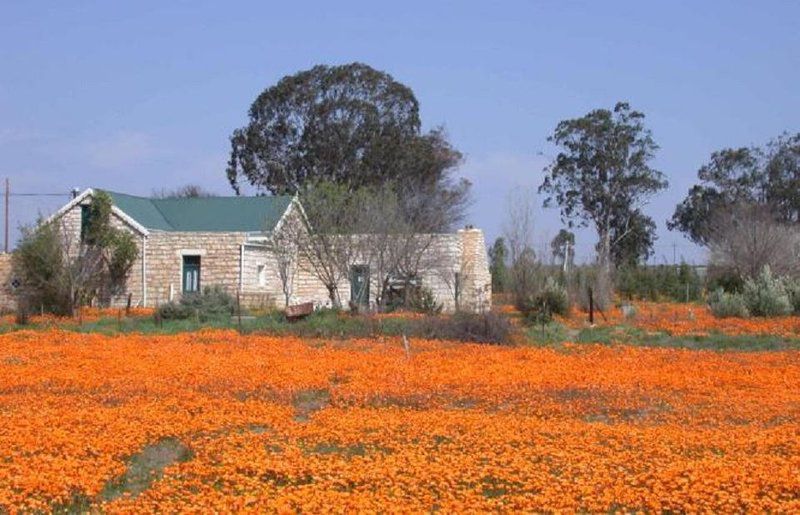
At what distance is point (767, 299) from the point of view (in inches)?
1384

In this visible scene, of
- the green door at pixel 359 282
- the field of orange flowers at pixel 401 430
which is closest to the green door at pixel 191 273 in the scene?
the green door at pixel 359 282

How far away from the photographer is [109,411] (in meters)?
13.7

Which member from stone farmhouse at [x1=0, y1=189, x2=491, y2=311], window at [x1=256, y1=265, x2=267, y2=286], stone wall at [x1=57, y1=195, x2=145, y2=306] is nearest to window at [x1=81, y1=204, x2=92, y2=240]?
stone farmhouse at [x1=0, y1=189, x2=491, y2=311]

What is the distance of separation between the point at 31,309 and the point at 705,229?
43.8 metres

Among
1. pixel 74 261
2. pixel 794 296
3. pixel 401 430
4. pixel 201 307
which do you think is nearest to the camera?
pixel 401 430

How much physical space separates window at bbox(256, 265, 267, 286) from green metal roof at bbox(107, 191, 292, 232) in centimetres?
167

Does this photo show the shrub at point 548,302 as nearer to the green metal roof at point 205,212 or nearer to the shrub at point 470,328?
the shrub at point 470,328

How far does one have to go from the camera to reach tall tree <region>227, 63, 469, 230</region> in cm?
6109

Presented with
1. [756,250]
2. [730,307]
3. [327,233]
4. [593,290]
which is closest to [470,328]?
[730,307]

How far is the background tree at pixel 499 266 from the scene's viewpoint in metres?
42.3

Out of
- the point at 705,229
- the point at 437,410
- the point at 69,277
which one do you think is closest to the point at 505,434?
the point at 437,410

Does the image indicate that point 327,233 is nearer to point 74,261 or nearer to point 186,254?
point 186,254

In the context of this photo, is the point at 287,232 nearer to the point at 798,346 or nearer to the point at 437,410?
the point at 798,346

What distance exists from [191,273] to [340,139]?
20250 mm
